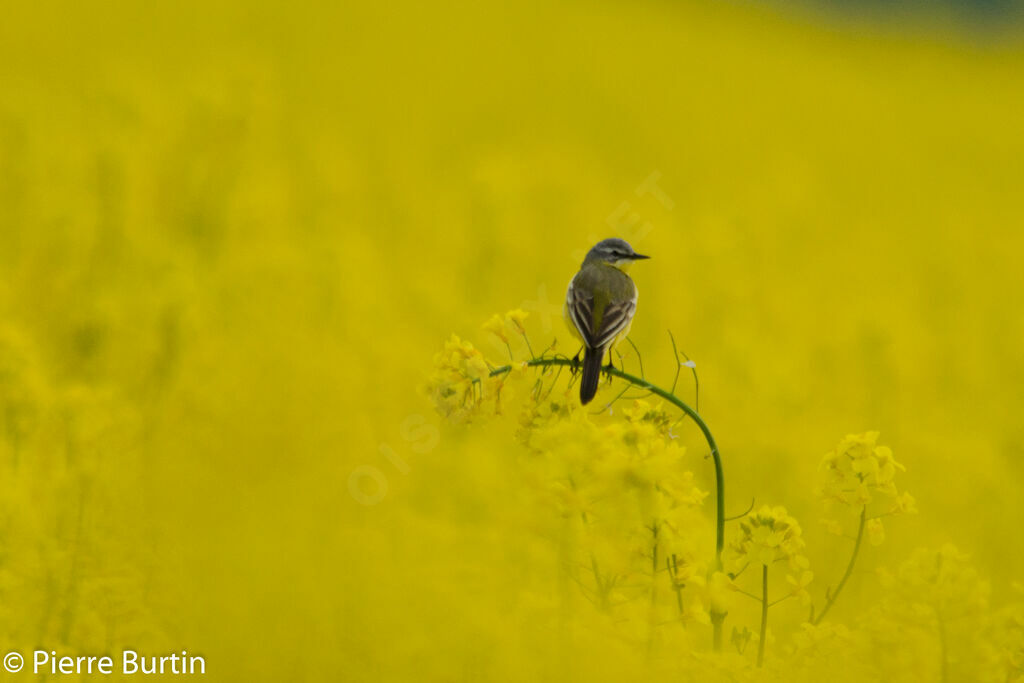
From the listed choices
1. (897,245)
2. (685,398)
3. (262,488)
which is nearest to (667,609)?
(262,488)

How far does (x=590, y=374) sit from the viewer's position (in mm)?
2717

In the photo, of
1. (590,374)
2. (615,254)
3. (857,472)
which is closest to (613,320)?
(590,374)

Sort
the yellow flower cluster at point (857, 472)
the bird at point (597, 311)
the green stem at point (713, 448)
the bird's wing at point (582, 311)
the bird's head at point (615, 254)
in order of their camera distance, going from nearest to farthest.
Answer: the green stem at point (713, 448) → the yellow flower cluster at point (857, 472) → the bird at point (597, 311) → the bird's wing at point (582, 311) → the bird's head at point (615, 254)

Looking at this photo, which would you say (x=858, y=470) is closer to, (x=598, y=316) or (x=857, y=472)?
(x=857, y=472)

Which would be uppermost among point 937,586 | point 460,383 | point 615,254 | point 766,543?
point 615,254

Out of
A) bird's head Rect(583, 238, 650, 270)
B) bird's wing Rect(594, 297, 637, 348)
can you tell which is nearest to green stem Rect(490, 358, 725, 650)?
bird's wing Rect(594, 297, 637, 348)

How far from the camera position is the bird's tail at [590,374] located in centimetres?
258

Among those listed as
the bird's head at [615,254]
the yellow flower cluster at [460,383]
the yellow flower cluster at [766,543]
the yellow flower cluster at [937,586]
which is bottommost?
the yellow flower cluster at [937,586]

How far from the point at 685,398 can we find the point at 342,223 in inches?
103

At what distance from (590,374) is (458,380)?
0.47 metres

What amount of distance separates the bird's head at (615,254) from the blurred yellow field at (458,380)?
592 mm

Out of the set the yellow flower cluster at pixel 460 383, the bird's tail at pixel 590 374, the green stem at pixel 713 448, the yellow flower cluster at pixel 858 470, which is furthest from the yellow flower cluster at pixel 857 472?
the yellow flower cluster at pixel 460 383

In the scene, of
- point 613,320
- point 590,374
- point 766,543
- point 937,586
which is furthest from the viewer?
point 613,320

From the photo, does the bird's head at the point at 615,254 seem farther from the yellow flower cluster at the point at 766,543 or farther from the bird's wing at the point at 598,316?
the yellow flower cluster at the point at 766,543
